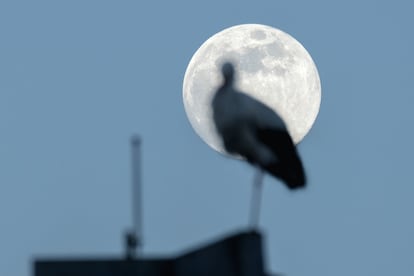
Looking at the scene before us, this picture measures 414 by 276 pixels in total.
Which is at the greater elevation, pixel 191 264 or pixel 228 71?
pixel 228 71

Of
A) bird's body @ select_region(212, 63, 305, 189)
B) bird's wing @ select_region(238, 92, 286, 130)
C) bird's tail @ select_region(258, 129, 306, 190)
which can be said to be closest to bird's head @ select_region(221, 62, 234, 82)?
bird's body @ select_region(212, 63, 305, 189)

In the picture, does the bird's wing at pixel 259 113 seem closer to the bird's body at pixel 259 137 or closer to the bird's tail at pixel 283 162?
the bird's body at pixel 259 137

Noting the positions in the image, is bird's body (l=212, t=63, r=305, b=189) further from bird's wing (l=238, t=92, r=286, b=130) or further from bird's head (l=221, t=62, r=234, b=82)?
bird's head (l=221, t=62, r=234, b=82)

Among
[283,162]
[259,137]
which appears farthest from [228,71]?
[283,162]

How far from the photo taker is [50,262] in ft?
58.2

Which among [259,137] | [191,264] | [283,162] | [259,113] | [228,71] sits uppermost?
[228,71]

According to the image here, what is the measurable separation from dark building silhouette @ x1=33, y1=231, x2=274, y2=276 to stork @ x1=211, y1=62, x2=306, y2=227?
2.90 ft

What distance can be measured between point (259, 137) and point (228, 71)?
203 centimetres

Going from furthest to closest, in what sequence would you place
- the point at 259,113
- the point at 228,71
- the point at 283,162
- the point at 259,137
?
the point at 228,71 < the point at 259,113 < the point at 259,137 < the point at 283,162

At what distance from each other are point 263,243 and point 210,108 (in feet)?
9.73

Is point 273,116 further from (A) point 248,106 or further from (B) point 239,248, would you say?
(B) point 239,248

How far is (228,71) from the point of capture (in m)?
19.8

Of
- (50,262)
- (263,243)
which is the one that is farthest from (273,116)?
(50,262)

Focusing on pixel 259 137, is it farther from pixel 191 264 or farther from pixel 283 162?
pixel 191 264
